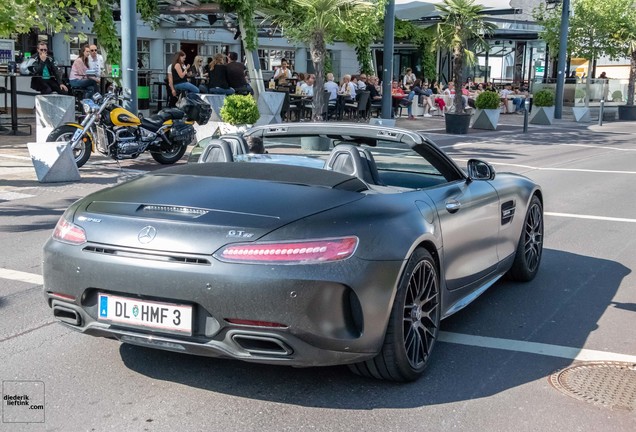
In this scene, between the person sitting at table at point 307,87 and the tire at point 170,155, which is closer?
the tire at point 170,155

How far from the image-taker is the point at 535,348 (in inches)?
202

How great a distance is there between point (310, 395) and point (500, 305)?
2337mm

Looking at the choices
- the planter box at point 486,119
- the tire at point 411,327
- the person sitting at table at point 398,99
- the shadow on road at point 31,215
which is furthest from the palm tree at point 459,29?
the tire at point 411,327

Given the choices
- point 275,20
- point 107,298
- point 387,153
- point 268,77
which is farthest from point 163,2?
point 107,298

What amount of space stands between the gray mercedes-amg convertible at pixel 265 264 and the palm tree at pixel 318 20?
15.6m

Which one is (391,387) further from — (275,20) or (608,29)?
(608,29)

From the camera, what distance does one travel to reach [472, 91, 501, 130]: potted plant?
26250 millimetres

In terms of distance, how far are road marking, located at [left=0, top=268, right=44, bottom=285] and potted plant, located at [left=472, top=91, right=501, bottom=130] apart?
21194 millimetres

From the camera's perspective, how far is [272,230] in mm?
3904

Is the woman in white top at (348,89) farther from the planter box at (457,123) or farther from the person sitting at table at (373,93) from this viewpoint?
the planter box at (457,123)

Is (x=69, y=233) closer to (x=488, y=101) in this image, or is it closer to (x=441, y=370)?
(x=441, y=370)

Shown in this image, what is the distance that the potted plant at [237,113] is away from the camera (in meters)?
16.5

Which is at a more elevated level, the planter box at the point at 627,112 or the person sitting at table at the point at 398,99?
the person sitting at table at the point at 398,99

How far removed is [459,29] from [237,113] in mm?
10817
